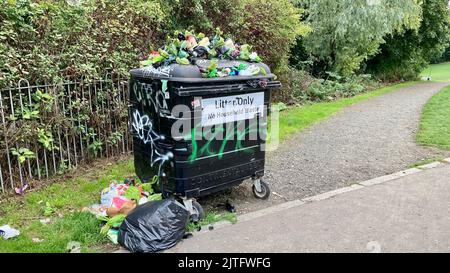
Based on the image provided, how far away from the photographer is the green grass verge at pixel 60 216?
3.65 meters

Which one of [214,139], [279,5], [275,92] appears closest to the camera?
[214,139]

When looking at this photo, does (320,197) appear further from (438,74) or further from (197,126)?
(438,74)

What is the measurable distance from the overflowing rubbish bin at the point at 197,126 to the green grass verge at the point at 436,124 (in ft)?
13.2

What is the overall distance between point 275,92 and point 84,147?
19.7 ft

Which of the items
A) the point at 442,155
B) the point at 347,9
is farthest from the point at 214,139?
the point at 347,9

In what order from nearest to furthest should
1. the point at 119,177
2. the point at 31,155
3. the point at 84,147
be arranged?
1. the point at 31,155
2. the point at 119,177
3. the point at 84,147

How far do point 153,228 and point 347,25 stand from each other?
460 inches

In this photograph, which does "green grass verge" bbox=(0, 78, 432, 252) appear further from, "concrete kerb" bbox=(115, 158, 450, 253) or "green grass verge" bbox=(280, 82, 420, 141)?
"green grass verge" bbox=(280, 82, 420, 141)

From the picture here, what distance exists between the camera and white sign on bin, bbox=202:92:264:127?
3.96m

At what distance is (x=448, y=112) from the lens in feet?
32.2

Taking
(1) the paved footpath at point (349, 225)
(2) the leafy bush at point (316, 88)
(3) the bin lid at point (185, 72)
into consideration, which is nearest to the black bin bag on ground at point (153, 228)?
(1) the paved footpath at point (349, 225)

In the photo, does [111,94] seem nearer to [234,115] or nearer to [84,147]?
[84,147]

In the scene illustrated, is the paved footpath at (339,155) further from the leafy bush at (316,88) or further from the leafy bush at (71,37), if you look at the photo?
the leafy bush at (71,37)

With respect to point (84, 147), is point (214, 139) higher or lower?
higher
